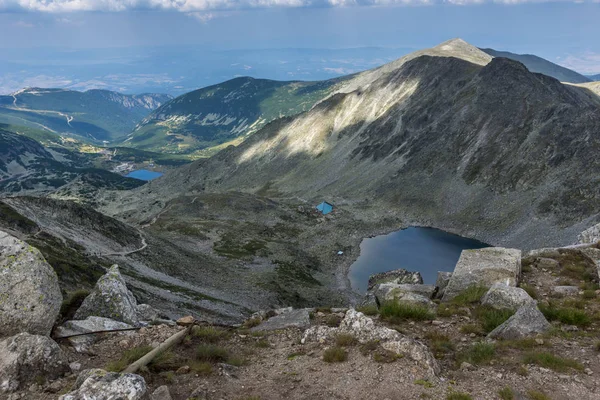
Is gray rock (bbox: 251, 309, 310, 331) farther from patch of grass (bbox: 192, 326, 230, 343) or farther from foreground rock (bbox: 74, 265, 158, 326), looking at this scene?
foreground rock (bbox: 74, 265, 158, 326)

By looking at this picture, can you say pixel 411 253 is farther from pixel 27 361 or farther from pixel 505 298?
pixel 27 361

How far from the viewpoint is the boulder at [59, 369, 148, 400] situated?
29.2 ft

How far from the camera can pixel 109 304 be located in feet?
55.3

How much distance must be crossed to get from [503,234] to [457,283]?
79.1 meters

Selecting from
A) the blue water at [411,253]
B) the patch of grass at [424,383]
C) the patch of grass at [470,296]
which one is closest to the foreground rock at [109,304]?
the patch of grass at [424,383]

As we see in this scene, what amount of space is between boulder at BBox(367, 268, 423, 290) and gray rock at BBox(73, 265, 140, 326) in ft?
88.9

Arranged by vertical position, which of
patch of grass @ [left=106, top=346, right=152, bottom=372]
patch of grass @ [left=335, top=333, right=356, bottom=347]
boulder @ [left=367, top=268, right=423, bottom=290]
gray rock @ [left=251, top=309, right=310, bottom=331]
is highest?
patch of grass @ [left=335, top=333, right=356, bottom=347]

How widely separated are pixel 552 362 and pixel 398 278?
29.6 m

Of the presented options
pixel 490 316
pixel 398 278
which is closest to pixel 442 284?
pixel 490 316

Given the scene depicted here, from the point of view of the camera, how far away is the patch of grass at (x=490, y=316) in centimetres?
1555

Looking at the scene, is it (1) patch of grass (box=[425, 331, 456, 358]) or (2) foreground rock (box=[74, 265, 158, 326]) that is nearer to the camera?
(1) patch of grass (box=[425, 331, 456, 358])

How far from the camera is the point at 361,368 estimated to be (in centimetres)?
1212

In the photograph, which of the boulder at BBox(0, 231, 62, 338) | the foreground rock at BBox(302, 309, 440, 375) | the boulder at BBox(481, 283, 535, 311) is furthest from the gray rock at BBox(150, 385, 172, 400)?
the boulder at BBox(481, 283, 535, 311)

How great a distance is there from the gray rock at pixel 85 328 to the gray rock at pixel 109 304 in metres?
0.79
